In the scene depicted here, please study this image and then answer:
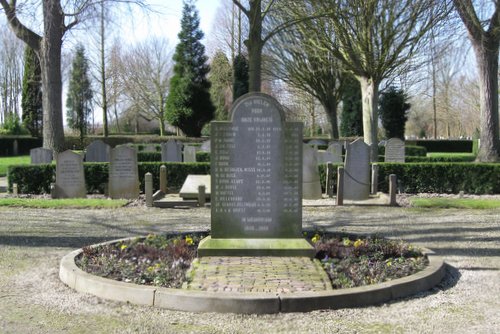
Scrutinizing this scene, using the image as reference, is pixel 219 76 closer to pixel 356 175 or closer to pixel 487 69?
pixel 487 69

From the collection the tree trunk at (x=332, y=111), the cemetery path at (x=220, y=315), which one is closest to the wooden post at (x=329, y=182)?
the cemetery path at (x=220, y=315)

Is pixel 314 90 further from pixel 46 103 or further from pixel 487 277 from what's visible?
pixel 487 277

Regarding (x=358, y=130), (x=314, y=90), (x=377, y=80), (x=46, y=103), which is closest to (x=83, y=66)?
(x=314, y=90)

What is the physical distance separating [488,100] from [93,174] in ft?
49.8

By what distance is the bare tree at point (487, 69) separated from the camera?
20.0 meters

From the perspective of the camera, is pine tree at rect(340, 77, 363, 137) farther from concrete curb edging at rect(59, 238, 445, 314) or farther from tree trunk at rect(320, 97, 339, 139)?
concrete curb edging at rect(59, 238, 445, 314)

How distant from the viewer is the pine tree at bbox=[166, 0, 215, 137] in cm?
4362

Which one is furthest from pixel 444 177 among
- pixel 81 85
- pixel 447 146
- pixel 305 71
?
pixel 81 85

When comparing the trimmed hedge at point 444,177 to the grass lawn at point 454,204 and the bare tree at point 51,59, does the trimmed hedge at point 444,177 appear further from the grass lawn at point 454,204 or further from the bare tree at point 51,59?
the bare tree at point 51,59

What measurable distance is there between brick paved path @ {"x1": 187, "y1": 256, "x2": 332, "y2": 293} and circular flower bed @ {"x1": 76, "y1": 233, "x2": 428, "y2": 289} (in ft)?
0.61

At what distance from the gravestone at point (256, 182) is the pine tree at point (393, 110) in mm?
40256

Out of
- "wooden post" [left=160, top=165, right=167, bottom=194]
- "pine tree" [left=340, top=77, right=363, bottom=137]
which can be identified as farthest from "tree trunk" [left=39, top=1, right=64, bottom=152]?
"pine tree" [left=340, top=77, right=363, bottom=137]

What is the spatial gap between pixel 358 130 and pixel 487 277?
126ft

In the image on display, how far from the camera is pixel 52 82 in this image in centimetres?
2039
